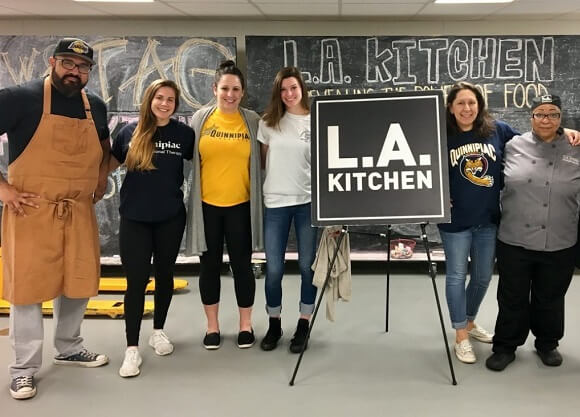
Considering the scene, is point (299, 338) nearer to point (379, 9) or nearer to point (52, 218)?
point (52, 218)

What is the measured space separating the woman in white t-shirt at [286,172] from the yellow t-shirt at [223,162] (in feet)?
0.43

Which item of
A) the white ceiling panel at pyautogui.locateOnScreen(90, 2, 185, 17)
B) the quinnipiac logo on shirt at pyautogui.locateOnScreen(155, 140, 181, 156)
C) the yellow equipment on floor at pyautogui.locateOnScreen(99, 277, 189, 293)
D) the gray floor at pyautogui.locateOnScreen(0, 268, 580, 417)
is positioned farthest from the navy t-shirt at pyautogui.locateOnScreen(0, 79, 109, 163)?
the white ceiling panel at pyautogui.locateOnScreen(90, 2, 185, 17)

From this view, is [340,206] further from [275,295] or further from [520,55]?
[520,55]

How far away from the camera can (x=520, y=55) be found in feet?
13.9

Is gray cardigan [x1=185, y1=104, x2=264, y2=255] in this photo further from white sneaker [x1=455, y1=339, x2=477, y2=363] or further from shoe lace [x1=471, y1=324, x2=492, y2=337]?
shoe lace [x1=471, y1=324, x2=492, y2=337]

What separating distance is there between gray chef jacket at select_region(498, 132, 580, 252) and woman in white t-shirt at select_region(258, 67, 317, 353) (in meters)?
1.10

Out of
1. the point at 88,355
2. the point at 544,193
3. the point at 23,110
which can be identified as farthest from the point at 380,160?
the point at 88,355

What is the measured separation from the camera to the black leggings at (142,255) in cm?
240

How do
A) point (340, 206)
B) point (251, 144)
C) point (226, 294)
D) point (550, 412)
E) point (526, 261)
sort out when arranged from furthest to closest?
point (226, 294) < point (251, 144) < point (526, 261) < point (340, 206) < point (550, 412)

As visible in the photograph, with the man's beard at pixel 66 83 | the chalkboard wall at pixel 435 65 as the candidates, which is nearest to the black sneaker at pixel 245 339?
the man's beard at pixel 66 83

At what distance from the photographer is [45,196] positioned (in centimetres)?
223

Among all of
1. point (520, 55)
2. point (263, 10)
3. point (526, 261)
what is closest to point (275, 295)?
point (526, 261)

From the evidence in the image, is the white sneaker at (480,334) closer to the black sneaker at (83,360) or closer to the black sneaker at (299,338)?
the black sneaker at (299,338)

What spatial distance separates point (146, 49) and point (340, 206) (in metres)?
2.97
